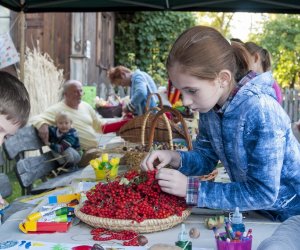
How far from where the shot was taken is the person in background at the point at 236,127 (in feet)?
5.43

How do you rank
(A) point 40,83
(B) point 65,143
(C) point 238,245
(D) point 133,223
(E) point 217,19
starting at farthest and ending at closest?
1. (E) point 217,19
2. (A) point 40,83
3. (B) point 65,143
4. (D) point 133,223
5. (C) point 238,245

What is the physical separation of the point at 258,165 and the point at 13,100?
83cm

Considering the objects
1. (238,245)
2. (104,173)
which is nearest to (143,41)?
(104,173)

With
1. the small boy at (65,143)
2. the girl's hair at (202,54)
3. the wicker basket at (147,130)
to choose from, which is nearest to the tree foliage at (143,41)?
the small boy at (65,143)

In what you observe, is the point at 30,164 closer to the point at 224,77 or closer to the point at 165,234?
the point at 165,234

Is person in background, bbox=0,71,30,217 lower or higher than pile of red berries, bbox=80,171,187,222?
higher

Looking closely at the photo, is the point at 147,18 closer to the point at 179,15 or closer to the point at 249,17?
the point at 179,15

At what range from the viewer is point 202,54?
5.43ft

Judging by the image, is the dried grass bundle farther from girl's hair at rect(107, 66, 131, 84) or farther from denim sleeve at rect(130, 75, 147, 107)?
denim sleeve at rect(130, 75, 147, 107)

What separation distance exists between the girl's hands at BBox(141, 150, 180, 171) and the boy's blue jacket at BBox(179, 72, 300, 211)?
0.25 m

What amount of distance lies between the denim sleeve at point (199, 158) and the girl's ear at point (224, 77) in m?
0.44

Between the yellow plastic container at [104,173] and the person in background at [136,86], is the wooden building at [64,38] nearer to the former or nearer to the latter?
the person in background at [136,86]

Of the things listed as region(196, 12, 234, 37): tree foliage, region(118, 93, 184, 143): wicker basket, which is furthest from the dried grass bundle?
region(196, 12, 234, 37): tree foliage

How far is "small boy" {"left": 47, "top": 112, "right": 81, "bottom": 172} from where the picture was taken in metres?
4.48
